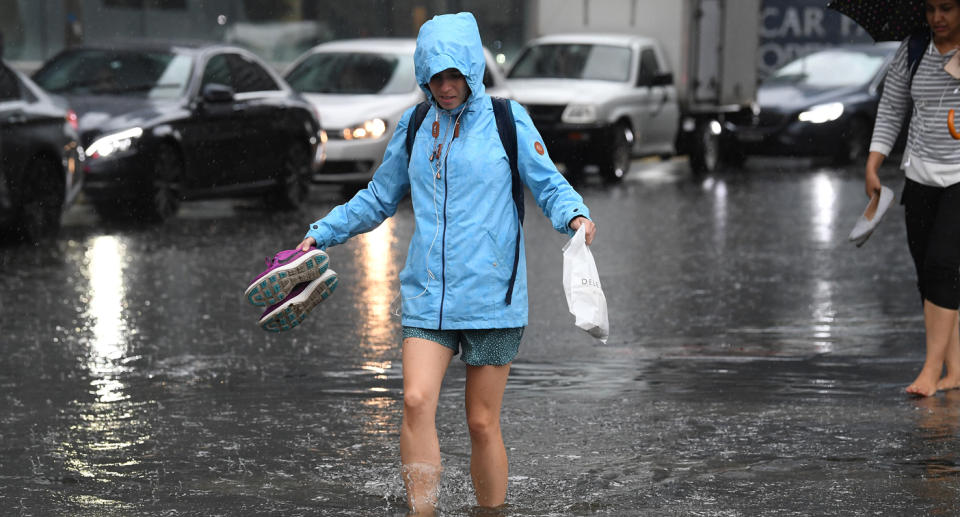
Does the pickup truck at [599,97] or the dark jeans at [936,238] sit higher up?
the dark jeans at [936,238]

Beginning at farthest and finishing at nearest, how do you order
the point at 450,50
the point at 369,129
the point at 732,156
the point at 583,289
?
the point at 732,156, the point at 369,129, the point at 583,289, the point at 450,50

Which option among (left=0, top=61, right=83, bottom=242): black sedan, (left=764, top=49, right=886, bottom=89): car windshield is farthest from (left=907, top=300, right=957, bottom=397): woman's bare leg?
(left=764, top=49, right=886, bottom=89): car windshield

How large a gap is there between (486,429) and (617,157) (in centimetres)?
1543

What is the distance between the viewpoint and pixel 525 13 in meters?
29.4

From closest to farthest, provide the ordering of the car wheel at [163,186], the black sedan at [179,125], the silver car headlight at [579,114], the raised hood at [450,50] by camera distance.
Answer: the raised hood at [450,50], the black sedan at [179,125], the car wheel at [163,186], the silver car headlight at [579,114]

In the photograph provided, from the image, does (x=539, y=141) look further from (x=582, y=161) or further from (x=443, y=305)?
(x=582, y=161)

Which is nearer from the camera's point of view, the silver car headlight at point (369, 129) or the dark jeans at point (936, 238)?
the dark jeans at point (936, 238)

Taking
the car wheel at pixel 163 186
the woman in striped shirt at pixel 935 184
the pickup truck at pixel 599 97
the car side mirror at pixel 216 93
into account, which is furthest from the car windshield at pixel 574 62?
the woman in striped shirt at pixel 935 184

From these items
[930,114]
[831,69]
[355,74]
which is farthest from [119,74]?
[831,69]

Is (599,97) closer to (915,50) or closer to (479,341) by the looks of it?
(915,50)

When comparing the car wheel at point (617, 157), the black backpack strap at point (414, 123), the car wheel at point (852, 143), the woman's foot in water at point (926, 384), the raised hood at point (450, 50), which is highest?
the raised hood at point (450, 50)

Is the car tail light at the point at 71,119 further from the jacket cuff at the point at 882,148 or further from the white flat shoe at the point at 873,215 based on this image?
the jacket cuff at the point at 882,148

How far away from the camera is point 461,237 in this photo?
16.5 feet

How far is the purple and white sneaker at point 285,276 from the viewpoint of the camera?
5.25m
